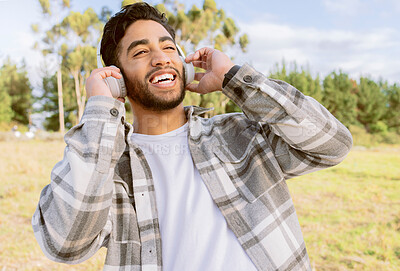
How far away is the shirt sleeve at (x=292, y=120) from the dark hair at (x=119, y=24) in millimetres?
1044

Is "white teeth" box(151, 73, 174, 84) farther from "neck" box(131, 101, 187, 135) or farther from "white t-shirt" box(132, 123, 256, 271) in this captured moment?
"white t-shirt" box(132, 123, 256, 271)

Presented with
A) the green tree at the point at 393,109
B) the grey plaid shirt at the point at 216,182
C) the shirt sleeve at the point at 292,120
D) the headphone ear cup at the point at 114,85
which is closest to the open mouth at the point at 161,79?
the headphone ear cup at the point at 114,85

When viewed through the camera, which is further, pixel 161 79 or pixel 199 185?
pixel 161 79

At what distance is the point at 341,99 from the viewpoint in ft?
83.5

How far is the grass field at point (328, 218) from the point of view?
12.5 feet

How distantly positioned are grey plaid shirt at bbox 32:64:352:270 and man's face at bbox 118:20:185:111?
33 cm

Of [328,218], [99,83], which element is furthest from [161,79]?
[328,218]

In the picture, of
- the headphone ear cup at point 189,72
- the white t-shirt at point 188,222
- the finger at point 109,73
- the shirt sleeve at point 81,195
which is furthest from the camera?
the headphone ear cup at point 189,72

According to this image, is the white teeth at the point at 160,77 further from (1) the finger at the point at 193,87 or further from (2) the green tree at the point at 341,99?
(2) the green tree at the point at 341,99

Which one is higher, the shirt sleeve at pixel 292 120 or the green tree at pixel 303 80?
the shirt sleeve at pixel 292 120

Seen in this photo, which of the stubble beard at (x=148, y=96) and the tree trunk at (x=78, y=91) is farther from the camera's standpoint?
the tree trunk at (x=78, y=91)

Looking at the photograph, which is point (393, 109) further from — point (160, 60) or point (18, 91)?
point (18, 91)

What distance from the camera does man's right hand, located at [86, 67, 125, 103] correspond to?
1.74 m

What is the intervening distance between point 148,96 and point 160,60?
25cm
